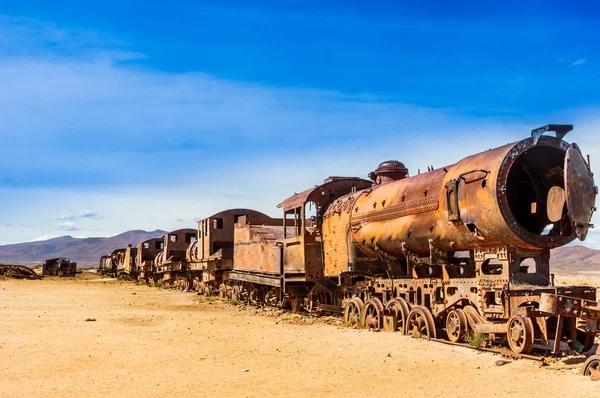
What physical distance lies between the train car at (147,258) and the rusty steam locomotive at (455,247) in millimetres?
24528

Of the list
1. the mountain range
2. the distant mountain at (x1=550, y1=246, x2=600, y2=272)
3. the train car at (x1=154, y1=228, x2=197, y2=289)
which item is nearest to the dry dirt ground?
the train car at (x1=154, y1=228, x2=197, y2=289)

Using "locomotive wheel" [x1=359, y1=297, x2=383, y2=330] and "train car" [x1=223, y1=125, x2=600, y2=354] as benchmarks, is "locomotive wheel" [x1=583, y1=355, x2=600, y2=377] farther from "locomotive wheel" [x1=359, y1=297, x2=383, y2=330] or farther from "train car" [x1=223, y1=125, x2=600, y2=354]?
"locomotive wheel" [x1=359, y1=297, x2=383, y2=330]

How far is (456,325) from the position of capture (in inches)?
427

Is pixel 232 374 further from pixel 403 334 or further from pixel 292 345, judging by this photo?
pixel 403 334

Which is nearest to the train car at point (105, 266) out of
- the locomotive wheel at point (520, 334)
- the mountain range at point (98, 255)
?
the locomotive wheel at point (520, 334)

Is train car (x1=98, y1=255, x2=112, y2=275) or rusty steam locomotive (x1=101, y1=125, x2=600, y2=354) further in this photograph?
train car (x1=98, y1=255, x2=112, y2=275)

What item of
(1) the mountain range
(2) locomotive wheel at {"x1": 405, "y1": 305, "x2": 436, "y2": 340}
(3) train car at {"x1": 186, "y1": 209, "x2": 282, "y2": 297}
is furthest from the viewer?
(1) the mountain range

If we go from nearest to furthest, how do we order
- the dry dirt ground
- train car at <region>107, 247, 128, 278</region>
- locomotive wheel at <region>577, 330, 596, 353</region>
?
1. the dry dirt ground
2. locomotive wheel at <region>577, 330, 596, 353</region>
3. train car at <region>107, 247, 128, 278</region>

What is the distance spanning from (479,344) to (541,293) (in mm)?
1438

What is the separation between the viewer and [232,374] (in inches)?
337

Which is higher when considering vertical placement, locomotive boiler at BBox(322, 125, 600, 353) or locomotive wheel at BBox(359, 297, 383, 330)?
locomotive boiler at BBox(322, 125, 600, 353)

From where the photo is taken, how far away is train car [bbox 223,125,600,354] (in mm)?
9617

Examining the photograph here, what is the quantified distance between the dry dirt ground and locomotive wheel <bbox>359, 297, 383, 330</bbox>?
22.2 inches

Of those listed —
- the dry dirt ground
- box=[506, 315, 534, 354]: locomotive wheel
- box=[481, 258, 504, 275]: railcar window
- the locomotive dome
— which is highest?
the locomotive dome
